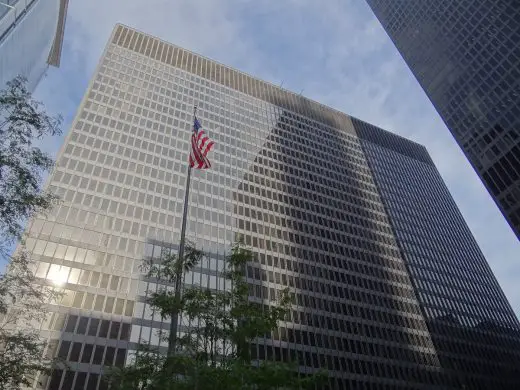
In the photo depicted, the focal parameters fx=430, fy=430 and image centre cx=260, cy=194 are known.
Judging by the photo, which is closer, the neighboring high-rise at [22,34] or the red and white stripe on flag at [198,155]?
the red and white stripe on flag at [198,155]

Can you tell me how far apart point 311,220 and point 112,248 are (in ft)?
156

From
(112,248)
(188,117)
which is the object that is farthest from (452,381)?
(188,117)

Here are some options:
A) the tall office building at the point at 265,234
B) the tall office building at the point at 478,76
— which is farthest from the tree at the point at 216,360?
the tall office building at the point at 478,76

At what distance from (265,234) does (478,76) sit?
179 ft

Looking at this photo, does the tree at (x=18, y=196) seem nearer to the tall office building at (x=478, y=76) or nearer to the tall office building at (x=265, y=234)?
the tall office building at (x=265, y=234)

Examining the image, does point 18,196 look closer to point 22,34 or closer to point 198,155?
point 198,155

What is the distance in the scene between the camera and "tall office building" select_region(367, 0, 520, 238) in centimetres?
8094

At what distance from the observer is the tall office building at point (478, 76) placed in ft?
266

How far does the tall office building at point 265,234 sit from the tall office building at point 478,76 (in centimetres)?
3089

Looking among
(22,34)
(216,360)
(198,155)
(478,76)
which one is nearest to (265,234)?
(478,76)

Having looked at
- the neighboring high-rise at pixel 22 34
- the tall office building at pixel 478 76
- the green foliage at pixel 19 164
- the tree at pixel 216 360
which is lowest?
the tree at pixel 216 360

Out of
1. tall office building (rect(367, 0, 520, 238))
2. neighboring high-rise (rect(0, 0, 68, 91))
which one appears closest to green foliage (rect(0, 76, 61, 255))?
neighboring high-rise (rect(0, 0, 68, 91))

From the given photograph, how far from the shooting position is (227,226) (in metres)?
83.1

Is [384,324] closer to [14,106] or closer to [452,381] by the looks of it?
[452,381]
